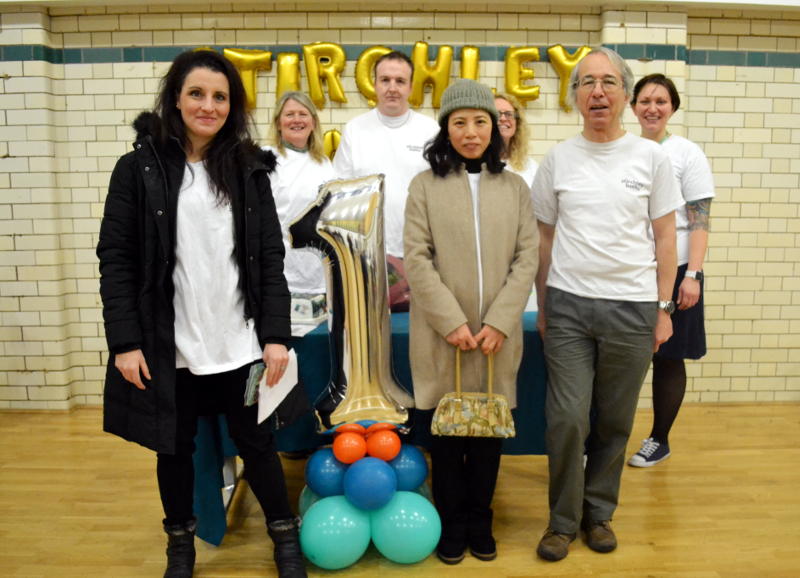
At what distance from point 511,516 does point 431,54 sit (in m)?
2.91

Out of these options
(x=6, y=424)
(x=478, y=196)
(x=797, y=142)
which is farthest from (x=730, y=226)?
(x=6, y=424)

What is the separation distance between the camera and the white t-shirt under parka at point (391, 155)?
280cm

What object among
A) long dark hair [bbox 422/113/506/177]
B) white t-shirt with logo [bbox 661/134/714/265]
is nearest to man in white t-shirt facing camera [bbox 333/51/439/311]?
long dark hair [bbox 422/113/506/177]

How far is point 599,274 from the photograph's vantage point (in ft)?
7.14

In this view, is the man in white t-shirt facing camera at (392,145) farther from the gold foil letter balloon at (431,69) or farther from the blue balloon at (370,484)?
the gold foil letter balloon at (431,69)

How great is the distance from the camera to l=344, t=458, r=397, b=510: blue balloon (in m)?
2.18

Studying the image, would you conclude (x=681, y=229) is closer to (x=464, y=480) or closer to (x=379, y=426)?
(x=464, y=480)

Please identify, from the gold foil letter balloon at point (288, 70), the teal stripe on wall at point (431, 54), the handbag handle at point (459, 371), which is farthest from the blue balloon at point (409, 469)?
the teal stripe on wall at point (431, 54)

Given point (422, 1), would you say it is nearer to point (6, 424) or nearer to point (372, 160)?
point (372, 160)

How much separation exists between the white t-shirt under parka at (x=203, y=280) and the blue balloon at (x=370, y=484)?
1.97 feet

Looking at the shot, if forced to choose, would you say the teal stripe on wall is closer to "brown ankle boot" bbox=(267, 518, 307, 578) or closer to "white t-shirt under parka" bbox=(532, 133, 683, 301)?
"white t-shirt under parka" bbox=(532, 133, 683, 301)

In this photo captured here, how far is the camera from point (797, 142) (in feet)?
14.1

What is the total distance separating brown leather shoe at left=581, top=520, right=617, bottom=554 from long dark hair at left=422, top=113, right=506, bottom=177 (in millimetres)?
1411

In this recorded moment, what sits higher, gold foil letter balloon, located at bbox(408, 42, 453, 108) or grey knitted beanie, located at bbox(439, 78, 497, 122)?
gold foil letter balloon, located at bbox(408, 42, 453, 108)
